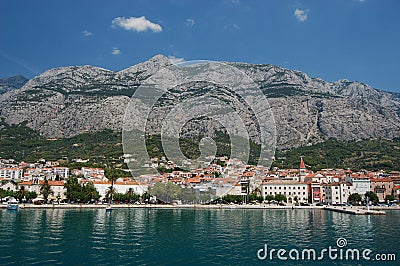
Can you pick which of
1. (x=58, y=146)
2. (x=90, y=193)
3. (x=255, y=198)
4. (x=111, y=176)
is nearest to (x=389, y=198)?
(x=255, y=198)

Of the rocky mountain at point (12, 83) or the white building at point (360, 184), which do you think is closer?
the white building at point (360, 184)

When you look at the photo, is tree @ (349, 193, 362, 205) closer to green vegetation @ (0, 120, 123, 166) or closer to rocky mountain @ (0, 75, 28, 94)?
green vegetation @ (0, 120, 123, 166)

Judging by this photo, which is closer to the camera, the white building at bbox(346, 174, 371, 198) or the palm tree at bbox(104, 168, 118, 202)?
the palm tree at bbox(104, 168, 118, 202)

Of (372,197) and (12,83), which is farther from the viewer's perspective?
(12,83)

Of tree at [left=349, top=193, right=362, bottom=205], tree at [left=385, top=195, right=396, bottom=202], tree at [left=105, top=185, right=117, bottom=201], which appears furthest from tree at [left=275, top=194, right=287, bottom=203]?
tree at [left=105, top=185, right=117, bottom=201]

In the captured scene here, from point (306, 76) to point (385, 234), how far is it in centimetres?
9900

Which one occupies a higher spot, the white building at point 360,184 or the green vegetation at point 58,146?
the green vegetation at point 58,146

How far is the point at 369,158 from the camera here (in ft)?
200

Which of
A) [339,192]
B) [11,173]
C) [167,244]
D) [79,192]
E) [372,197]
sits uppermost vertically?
[11,173]

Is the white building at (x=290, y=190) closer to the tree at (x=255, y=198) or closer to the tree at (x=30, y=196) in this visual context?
the tree at (x=255, y=198)

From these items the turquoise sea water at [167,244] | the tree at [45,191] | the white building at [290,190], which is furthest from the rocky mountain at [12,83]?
the turquoise sea water at [167,244]

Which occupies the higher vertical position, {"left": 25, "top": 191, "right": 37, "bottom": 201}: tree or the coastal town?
the coastal town

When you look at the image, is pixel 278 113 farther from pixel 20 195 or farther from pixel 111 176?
pixel 20 195

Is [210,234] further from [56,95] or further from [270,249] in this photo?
[56,95]
